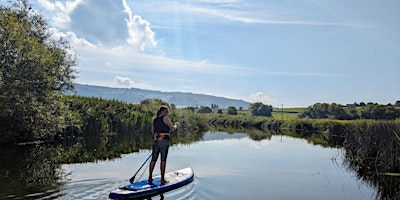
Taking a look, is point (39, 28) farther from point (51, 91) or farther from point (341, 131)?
point (341, 131)

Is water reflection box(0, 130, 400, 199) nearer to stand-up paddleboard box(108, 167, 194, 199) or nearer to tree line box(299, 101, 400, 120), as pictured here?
stand-up paddleboard box(108, 167, 194, 199)

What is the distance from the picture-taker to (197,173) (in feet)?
49.2

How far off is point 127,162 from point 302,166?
7.36 meters

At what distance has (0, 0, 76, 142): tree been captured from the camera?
67.3 feet

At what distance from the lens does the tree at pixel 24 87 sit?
20516 millimetres

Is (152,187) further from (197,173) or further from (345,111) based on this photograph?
(345,111)

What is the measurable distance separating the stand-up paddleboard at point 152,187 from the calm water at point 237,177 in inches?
8.0

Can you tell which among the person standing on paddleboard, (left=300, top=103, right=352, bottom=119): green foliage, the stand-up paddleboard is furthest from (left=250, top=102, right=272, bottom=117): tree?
the person standing on paddleboard

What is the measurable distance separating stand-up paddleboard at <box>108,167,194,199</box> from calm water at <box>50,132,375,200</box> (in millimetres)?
202

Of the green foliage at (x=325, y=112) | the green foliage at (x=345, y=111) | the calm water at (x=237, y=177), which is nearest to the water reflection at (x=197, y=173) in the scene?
the calm water at (x=237, y=177)

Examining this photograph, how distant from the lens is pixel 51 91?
2330 centimetres

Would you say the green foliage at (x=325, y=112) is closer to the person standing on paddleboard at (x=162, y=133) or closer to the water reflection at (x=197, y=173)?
the water reflection at (x=197, y=173)

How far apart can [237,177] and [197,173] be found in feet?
4.54

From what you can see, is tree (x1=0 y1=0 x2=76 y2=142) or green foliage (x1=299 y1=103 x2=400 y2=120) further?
green foliage (x1=299 y1=103 x2=400 y2=120)
